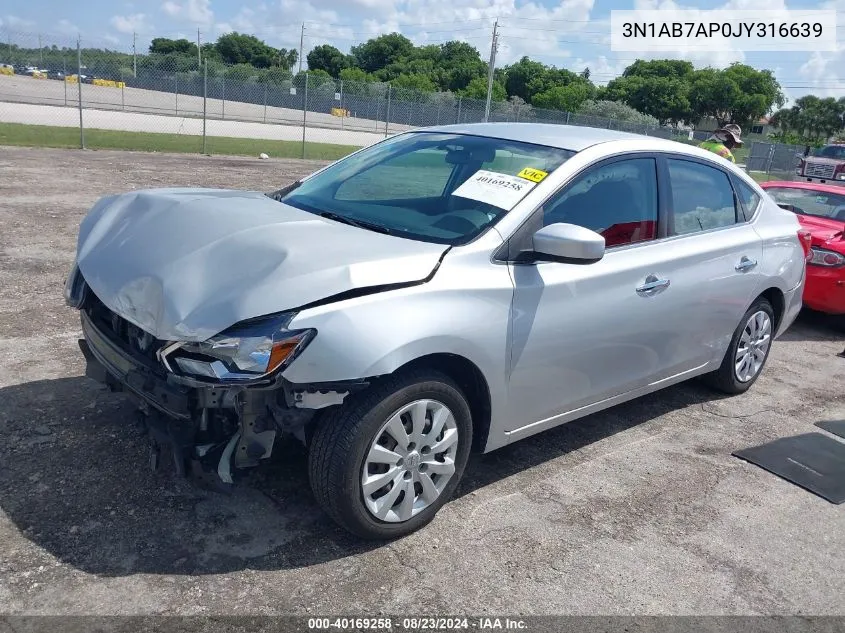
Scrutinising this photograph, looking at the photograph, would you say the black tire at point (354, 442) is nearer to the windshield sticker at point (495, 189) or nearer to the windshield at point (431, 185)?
the windshield at point (431, 185)

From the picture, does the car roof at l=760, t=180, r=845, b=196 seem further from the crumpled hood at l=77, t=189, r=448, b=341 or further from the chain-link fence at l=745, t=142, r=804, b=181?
the chain-link fence at l=745, t=142, r=804, b=181

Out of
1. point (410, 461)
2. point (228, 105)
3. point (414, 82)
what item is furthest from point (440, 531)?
point (414, 82)

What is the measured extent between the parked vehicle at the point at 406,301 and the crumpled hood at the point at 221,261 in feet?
0.03

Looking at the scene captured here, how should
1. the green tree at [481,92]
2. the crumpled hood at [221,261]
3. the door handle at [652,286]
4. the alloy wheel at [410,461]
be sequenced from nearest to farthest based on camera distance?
the crumpled hood at [221,261]
the alloy wheel at [410,461]
the door handle at [652,286]
the green tree at [481,92]

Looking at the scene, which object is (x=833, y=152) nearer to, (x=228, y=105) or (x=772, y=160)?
(x=772, y=160)

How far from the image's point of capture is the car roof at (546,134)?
417cm

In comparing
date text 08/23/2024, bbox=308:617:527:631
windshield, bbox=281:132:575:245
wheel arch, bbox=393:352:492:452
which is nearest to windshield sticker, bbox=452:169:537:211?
windshield, bbox=281:132:575:245

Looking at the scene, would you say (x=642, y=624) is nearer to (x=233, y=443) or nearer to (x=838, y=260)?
(x=233, y=443)

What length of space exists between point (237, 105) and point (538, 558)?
35.7 m

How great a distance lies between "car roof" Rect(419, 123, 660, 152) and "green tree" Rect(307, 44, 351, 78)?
100 m

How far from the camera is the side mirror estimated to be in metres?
3.45

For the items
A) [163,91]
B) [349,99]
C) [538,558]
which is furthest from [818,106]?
[538,558]

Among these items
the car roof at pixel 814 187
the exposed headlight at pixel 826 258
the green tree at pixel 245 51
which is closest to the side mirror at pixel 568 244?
the exposed headlight at pixel 826 258

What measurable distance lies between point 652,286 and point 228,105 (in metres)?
34.2
